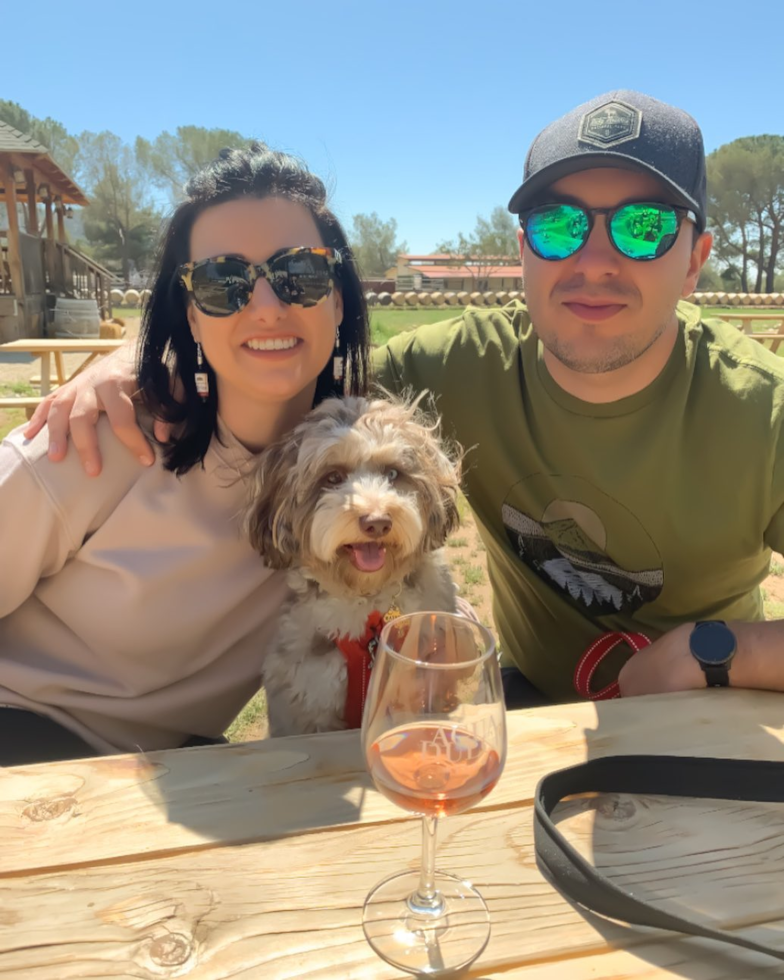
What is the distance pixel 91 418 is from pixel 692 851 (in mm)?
2113

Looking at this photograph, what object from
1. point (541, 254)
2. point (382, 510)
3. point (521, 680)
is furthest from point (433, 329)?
point (521, 680)

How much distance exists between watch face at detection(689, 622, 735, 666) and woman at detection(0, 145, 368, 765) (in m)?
1.50

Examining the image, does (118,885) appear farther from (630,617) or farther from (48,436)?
(630,617)

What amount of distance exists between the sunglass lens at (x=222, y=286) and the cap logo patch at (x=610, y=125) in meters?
1.25

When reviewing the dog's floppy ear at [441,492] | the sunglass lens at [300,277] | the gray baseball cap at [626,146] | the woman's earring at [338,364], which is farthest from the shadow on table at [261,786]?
the gray baseball cap at [626,146]

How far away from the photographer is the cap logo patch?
2.47 m

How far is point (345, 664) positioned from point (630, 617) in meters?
1.21

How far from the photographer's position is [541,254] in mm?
2627

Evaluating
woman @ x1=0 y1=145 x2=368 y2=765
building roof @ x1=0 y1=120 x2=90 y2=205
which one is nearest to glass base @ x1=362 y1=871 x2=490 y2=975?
woman @ x1=0 y1=145 x2=368 y2=765

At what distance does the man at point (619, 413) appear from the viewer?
2.51m

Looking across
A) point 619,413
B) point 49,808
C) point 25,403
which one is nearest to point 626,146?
point 619,413

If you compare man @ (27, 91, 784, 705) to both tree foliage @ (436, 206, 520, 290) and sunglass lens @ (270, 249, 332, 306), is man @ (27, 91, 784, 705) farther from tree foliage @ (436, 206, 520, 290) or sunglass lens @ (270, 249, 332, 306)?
tree foliage @ (436, 206, 520, 290)

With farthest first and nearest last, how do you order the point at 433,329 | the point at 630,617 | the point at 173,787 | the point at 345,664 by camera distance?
the point at 433,329, the point at 630,617, the point at 345,664, the point at 173,787

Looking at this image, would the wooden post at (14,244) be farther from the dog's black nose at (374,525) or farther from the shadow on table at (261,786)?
the shadow on table at (261,786)
